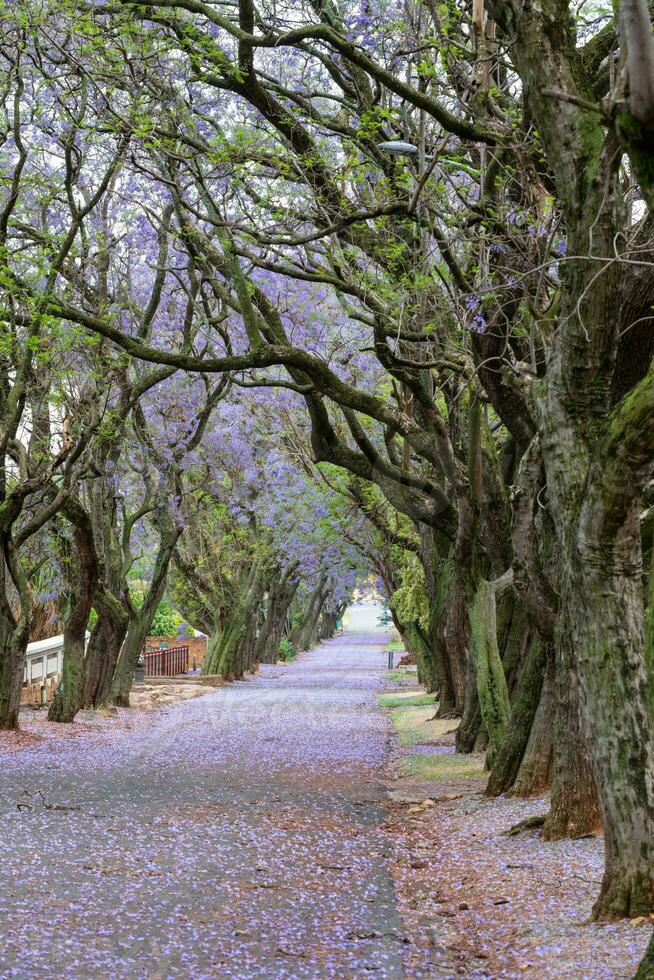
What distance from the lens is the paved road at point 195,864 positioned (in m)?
5.81

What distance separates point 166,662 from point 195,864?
3283cm

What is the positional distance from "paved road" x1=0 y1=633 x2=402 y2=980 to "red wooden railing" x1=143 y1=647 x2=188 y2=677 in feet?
71.1

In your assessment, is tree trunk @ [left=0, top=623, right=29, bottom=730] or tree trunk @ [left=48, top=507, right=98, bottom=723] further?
tree trunk @ [left=48, top=507, right=98, bottom=723]

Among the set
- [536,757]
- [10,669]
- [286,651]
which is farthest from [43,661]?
[286,651]

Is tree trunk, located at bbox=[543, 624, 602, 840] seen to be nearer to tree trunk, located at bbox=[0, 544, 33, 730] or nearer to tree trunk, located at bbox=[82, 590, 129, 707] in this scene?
tree trunk, located at bbox=[0, 544, 33, 730]

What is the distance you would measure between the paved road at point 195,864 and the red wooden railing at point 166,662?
21660 millimetres

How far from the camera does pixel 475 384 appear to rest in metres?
12.5

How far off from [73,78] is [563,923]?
468 inches

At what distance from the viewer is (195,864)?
8.17 meters

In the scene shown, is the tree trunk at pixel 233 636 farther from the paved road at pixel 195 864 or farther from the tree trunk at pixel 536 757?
the tree trunk at pixel 536 757

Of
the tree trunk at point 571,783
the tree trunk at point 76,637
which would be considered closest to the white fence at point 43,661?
the tree trunk at point 76,637

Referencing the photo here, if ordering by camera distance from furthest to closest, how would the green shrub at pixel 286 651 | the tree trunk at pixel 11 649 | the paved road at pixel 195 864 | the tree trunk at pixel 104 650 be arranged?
the green shrub at pixel 286 651 < the tree trunk at pixel 104 650 < the tree trunk at pixel 11 649 < the paved road at pixel 195 864

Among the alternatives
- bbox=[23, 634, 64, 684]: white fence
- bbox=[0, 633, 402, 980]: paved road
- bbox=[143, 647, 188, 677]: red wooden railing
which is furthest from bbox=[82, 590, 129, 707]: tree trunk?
bbox=[143, 647, 188, 677]: red wooden railing

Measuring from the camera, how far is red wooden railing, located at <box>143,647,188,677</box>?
38.8 meters
